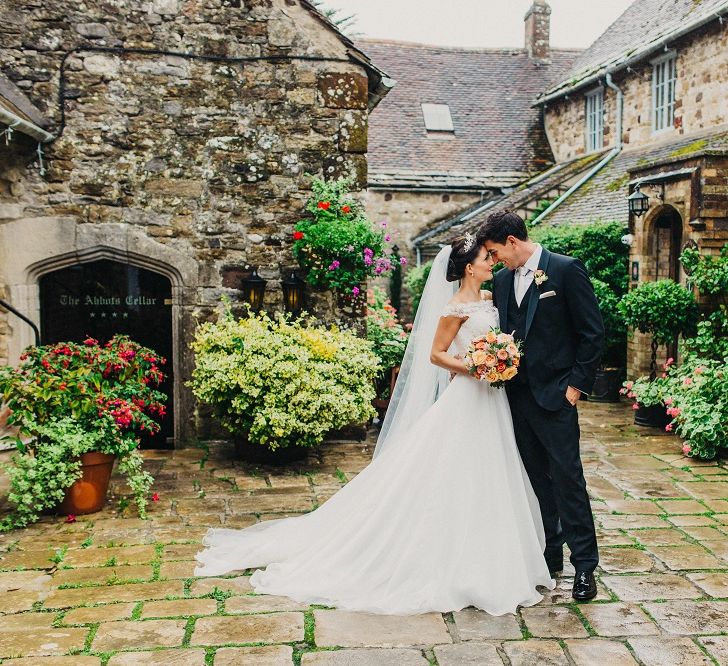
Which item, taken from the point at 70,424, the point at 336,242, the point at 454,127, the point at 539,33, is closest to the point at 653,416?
the point at 336,242

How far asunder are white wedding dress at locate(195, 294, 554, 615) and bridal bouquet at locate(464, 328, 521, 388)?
0.91ft

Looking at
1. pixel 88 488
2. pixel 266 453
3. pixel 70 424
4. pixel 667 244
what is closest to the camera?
pixel 70 424

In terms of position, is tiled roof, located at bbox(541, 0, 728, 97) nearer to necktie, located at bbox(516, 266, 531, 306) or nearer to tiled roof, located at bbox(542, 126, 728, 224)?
tiled roof, located at bbox(542, 126, 728, 224)

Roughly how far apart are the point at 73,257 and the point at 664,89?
42.0ft

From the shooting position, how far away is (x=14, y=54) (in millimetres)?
7883

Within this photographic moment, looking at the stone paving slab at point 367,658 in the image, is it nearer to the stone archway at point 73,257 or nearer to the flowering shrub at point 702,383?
the stone archway at point 73,257

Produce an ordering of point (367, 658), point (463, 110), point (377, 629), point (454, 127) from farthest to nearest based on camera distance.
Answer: point (463, 110) < point (454, 127) < point (377, 629) < point (367, 658)

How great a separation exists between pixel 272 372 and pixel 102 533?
2.14 m

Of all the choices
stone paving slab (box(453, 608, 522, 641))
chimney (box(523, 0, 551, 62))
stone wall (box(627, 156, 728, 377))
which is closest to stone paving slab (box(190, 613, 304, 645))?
stone paving slab (box(453, 608, 522, 641))

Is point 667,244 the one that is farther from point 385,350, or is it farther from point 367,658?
point 367,658

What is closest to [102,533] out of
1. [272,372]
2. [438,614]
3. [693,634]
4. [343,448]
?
[272,372]

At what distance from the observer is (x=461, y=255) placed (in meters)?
4.94

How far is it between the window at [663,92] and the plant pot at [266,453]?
38.9 ft

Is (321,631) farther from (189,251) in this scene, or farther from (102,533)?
(189,251)
